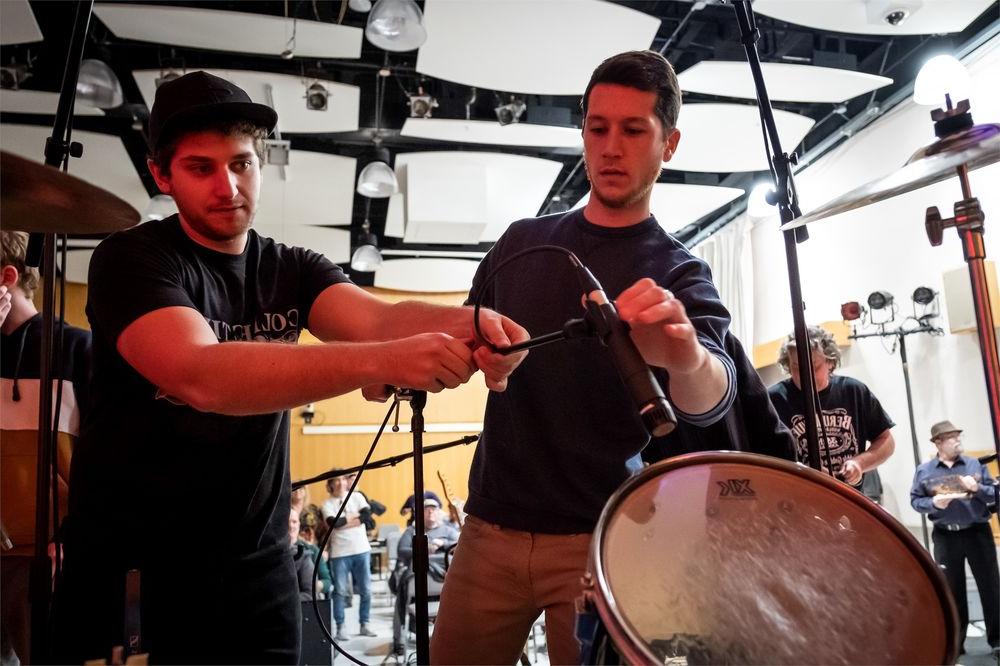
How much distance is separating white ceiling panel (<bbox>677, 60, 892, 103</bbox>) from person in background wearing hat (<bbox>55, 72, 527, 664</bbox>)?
16.4ft

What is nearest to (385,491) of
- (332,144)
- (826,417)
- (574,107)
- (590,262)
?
(332,144)

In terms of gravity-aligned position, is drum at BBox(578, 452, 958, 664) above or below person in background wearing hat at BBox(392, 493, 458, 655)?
above

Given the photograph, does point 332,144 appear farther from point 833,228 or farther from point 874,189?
point 874,189

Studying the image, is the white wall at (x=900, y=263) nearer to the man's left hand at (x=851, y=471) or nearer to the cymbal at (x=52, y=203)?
the man's left hand at (x=851, y=471)

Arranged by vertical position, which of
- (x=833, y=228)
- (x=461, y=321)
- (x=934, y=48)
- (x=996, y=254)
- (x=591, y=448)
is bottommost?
(x=591, y=448)

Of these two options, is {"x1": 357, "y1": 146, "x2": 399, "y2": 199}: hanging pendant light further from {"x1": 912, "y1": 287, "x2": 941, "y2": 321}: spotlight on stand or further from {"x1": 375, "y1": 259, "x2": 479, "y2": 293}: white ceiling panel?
{"x1": 912, "y1": 287, "x2": 941, "y2": 321}: spotlight on stand

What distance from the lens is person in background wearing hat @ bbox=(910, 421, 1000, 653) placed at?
5426 millimetres

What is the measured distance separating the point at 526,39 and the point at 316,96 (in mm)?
1887

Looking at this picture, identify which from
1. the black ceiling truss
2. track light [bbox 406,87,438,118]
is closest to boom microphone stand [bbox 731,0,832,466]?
the black ceiling truss

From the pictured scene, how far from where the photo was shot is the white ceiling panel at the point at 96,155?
6.88m

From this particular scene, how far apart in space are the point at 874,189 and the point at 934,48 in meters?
5.79

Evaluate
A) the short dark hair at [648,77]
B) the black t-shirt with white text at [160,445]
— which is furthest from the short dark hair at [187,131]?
the short dark hair at [648,77]

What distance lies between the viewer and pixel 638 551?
1.07 metres

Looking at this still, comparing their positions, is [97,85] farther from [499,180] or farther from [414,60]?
[499,180]
